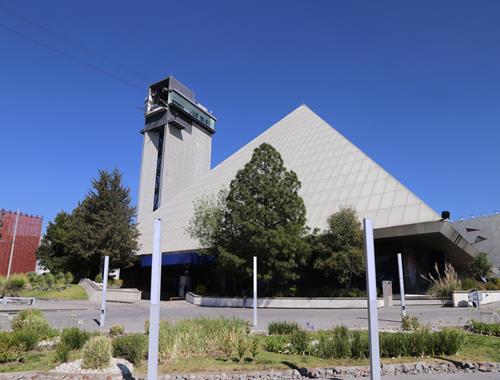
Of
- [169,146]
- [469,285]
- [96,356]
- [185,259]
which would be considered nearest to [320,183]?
[469,285]

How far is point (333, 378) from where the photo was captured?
6.99 m

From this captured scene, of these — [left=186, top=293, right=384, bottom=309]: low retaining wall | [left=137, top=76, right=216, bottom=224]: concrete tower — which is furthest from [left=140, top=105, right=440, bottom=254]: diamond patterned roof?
[left=137, top=76, right=216, bottom=224]: concrete tower

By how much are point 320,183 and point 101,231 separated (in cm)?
1796

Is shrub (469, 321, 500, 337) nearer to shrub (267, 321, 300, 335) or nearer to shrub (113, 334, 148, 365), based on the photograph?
shrub (267, 321, 300, 335)

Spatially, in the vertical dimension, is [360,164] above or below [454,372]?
above

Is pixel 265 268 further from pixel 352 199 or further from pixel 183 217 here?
pixel 183 217

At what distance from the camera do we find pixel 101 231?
32969 millimetres

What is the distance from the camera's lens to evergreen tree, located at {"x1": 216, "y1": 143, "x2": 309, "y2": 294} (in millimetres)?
23875

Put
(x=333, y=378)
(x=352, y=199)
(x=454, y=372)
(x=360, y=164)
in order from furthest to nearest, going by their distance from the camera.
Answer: (x=360, y=164), (x=352, y=199), (x=454, y=372), (x=333, y=378)

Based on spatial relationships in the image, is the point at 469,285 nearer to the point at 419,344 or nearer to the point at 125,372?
the point at 419,344

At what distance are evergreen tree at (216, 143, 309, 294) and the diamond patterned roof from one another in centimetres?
461

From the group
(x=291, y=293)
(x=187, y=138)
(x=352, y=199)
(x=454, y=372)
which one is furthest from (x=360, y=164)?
(x=187, y=138)

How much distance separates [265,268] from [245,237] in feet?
7.22

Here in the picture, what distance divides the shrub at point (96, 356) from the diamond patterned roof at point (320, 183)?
21.4 metres
